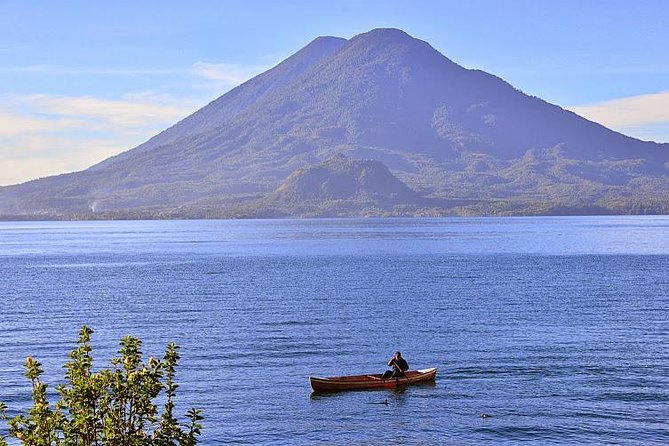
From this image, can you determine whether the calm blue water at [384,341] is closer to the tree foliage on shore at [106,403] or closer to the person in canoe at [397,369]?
the person in canoe at [397,369]

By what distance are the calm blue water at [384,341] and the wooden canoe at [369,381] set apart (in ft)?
2.05

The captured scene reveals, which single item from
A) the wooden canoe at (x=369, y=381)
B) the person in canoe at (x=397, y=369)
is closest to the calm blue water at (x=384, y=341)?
the wooden canoe at (x=369, y=381)

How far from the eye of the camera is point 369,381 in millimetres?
50188

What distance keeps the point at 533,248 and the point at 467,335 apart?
128 meters

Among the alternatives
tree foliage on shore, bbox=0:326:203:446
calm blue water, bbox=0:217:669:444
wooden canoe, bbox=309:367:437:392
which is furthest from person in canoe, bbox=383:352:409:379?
tree foliage on shore, bbox=0:326:203:446

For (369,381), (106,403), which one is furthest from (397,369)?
(106,403)

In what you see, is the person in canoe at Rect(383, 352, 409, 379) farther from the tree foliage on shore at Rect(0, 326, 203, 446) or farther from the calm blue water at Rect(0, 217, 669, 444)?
the tree foliage on shore at Rect(0, 326, 203, 446)

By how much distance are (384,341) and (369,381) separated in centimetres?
1578

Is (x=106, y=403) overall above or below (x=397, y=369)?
above

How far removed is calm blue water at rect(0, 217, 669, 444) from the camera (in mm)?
43500

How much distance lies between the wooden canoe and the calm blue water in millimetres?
624

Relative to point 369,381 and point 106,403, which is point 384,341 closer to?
point 369,381

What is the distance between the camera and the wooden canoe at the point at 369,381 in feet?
159

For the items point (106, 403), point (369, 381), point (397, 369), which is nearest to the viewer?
point (106, 403)
